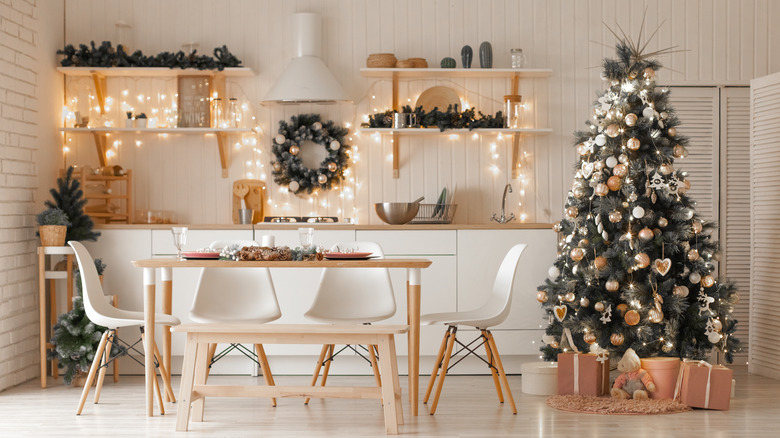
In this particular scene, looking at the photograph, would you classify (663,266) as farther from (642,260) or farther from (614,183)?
(614,183)

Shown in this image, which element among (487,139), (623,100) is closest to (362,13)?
(487,139)

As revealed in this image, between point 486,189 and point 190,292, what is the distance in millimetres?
2081

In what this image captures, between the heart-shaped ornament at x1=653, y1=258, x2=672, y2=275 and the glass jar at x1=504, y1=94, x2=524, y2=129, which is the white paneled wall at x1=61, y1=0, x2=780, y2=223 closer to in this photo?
the glass jar at x1=504, y1=94, x2=524, y2=129

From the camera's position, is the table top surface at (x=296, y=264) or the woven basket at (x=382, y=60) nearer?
the table top surface at (x=296, y=264)

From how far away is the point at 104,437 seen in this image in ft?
11.4

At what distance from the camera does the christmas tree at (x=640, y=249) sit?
4.32m

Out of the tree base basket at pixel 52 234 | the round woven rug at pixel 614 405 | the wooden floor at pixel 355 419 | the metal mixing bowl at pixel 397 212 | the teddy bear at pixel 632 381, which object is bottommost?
Result: the wooden floor at pixel 355 419

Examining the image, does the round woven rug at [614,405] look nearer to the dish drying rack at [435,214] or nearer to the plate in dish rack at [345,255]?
the plate in dish rack at [345,255]

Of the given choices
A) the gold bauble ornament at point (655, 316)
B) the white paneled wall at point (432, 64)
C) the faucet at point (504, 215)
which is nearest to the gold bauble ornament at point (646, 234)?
the gold bauble ornament at point (655, 316)

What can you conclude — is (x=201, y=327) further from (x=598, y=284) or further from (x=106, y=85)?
(x=106, y=85)

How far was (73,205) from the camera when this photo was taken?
4.87 m

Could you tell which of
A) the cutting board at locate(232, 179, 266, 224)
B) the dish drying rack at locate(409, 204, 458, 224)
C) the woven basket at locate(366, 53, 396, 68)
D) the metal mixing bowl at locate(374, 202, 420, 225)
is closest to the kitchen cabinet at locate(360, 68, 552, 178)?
the woven basket at locate(366, 53, 396, 68)

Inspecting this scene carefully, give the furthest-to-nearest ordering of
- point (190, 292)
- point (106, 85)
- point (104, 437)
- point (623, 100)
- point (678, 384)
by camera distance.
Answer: point (106, 85) < point (190, 292) < point (623, 100) < point (678, 384) < point (104, 437)

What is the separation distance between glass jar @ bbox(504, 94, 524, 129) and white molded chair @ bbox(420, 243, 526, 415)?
4.67ft
